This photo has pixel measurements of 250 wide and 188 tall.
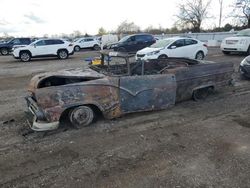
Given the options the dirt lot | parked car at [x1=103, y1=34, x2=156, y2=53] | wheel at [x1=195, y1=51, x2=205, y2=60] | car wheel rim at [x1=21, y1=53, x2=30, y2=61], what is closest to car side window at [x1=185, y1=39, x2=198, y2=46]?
wheel at [x1=195, y1=51, x2=205, y2=60]

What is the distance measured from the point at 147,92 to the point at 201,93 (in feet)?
7.17

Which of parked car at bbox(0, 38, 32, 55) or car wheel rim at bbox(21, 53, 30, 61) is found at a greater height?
parked car at bbox(0, 38, 32, 55)

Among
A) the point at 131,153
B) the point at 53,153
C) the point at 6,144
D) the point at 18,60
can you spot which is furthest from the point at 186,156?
the point at 18,60

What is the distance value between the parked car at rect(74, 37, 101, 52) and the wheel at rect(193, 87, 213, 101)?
24.6 metres

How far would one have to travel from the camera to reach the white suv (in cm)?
1947

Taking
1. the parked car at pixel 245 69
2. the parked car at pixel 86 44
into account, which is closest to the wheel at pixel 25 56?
the parked car at pixel 86 44

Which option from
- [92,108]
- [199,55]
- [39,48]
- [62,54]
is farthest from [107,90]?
[62,54]

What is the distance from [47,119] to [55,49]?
15790 millimetres

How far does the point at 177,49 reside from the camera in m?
14.2

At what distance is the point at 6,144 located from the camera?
490cm

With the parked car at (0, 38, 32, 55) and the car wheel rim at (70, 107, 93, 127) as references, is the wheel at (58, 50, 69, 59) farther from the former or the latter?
the car wheel rim at (70, 107, 93, 127)

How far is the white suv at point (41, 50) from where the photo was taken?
19.5 meters

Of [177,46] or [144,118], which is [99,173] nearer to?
[144,118]

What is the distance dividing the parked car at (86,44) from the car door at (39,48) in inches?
432
